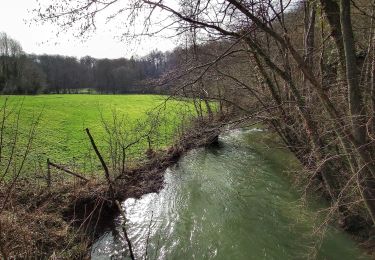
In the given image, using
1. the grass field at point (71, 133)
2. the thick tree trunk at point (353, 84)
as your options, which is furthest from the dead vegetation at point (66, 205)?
the thick tree trunk at point (353, 84)

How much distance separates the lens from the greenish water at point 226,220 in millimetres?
7512

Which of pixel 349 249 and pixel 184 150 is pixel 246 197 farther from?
pixel 184 150

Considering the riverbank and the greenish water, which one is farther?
the greenish water

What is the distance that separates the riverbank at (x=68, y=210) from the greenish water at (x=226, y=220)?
0.54m

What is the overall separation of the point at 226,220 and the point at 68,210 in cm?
422

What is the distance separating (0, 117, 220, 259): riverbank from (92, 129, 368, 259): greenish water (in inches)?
21.1

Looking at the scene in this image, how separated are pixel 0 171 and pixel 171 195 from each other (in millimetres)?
5294

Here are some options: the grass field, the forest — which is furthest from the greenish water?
the grass field

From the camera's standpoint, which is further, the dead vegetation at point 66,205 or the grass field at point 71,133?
the grass field at point 71,133

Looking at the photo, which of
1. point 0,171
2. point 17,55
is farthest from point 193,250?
point 17,55

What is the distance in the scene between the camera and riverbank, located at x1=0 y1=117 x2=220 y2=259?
228 inches

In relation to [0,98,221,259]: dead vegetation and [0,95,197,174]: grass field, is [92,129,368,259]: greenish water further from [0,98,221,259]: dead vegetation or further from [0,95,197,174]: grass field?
[0,95,197,174]: grass field

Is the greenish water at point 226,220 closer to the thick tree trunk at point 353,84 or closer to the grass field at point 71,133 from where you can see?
the thick tree trunk at point 353,84

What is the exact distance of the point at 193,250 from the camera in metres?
7.71
